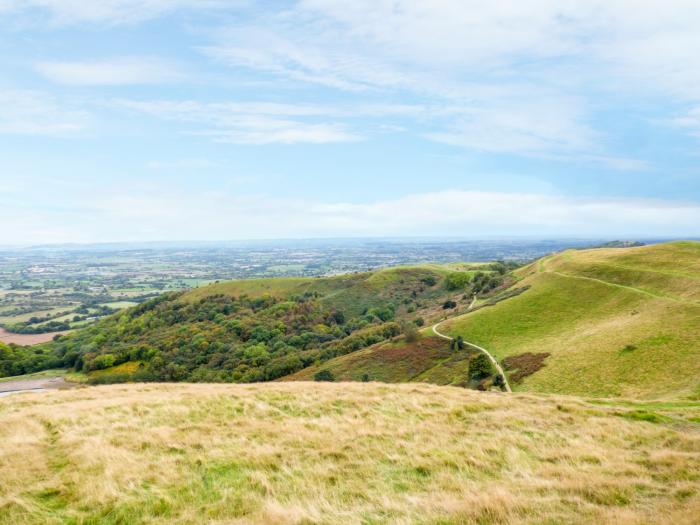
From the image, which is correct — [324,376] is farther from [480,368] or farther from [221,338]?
[221,338]

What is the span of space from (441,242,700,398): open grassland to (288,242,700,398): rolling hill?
0.09 metres

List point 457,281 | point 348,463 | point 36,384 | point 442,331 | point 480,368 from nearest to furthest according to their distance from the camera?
point 348,463 < point 480,368 < point 442,331 < point 36,384 < point 457,281

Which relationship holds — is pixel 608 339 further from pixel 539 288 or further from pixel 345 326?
pixel 345 326

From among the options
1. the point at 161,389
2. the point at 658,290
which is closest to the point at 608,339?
the point at 658,290

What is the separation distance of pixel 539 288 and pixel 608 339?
2987 cm

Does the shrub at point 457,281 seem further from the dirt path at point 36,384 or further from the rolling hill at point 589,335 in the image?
the dirt path at point 36,384

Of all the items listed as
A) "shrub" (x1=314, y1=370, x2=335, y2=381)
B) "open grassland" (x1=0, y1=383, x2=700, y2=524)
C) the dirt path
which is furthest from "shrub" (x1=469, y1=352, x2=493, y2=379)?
the dirt path

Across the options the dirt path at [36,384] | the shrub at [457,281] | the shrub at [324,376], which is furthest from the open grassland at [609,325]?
the dirt path at [36,384]

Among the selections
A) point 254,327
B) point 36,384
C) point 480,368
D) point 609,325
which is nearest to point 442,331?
point 480,368

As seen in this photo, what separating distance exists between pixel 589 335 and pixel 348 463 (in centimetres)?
4338

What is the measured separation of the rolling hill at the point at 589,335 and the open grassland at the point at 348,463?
1665 centimetres

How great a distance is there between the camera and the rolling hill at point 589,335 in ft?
110

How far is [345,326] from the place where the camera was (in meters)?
122

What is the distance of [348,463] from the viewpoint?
11.3 meters
